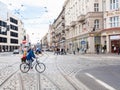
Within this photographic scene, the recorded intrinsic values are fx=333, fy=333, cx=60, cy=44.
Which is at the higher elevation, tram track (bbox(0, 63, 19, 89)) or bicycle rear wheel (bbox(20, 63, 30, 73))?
bicycle rear wheel (bbox(20, 63, 30, 73))

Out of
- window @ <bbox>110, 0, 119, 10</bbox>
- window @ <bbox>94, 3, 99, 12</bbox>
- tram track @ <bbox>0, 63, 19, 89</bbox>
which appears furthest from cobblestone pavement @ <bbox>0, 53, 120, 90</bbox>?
window @ <bbox>94, 3, 99, 12</bbox>

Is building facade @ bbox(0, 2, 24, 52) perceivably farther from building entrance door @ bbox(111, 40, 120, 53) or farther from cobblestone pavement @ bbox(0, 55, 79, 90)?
cobblestone pavement @ bbox(0, 55, 79, 90)

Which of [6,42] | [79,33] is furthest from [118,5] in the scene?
[6,42]

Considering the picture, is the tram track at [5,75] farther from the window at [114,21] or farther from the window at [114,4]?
the window at [114,4]

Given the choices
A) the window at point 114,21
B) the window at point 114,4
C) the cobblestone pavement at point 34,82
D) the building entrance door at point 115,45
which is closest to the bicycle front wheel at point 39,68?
the cobblestone pavement at point 34,82

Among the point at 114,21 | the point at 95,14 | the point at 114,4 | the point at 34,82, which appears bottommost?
the point at 34,82

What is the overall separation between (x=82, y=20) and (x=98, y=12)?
8.86 metres

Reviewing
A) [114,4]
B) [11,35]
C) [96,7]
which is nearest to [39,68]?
[114,4]

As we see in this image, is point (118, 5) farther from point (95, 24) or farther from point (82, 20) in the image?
point (82, 20)

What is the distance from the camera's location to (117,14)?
63156 mm

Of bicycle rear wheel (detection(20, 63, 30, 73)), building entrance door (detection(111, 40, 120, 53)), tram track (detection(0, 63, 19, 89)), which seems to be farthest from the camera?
building entrance door (detection(111, 40, 120, 53))

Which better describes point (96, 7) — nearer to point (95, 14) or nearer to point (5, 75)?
point (95, 14)

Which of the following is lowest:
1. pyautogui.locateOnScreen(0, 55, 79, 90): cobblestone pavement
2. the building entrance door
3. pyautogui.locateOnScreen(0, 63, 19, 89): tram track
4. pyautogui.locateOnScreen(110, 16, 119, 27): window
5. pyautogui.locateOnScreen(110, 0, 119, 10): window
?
pyautogui.locateOnScreen(0, 55, 79, 90): cobblestone pavement

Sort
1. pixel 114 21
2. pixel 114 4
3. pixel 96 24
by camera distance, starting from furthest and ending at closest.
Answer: pixel 96 24 → pixel 114 4 → pixel 114 21
